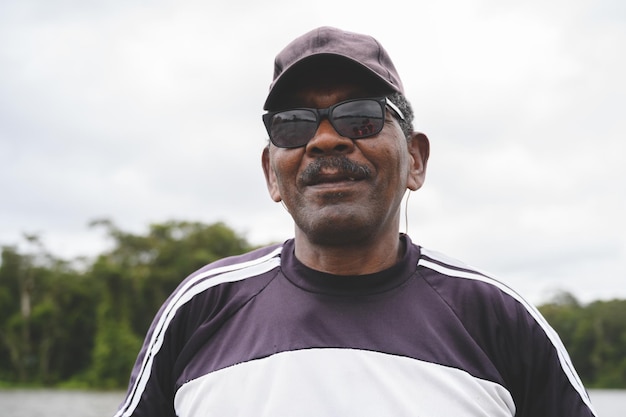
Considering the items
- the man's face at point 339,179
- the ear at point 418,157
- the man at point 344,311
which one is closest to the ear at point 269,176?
the man at point 344,311

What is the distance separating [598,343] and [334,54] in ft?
228

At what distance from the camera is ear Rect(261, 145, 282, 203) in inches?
116

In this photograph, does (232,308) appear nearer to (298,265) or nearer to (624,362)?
(298,265)

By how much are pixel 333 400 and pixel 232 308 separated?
57cm

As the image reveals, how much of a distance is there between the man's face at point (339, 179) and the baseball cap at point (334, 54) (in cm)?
10

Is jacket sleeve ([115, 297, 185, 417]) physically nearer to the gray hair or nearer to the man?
the man

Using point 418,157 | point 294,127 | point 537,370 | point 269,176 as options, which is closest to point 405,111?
point 418,157

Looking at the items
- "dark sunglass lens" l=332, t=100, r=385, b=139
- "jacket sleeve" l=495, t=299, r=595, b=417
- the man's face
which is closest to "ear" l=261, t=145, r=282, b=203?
the man's face

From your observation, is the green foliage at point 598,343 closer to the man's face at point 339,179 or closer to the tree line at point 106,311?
the tree line at point 106,311

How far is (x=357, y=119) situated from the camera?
Answer: 2.67 metres

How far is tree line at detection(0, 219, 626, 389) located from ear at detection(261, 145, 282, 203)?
189ft

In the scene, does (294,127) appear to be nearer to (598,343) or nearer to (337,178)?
(337,178)

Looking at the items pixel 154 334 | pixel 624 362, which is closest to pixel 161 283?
pixel 624 362

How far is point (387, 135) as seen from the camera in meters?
2.74
